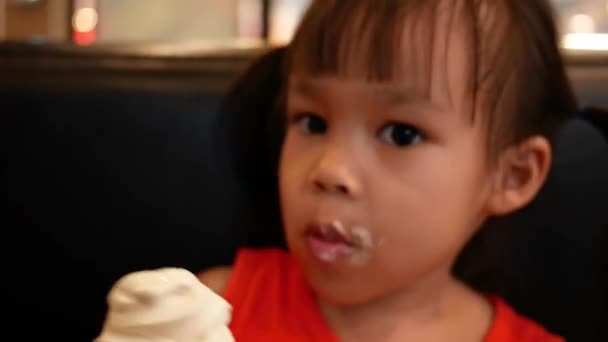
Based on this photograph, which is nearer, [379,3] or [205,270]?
[379,3]

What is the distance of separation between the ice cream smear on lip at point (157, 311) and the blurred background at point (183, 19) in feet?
5.41

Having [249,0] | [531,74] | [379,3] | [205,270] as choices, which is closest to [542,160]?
[531,74]

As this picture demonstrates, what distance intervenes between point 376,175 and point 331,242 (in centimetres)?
7

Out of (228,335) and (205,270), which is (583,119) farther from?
(228,335)

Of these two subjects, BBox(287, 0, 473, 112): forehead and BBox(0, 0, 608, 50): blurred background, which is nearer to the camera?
BBox(287, 0, 473, 112): forehead

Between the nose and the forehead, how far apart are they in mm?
70

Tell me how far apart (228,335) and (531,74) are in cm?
42

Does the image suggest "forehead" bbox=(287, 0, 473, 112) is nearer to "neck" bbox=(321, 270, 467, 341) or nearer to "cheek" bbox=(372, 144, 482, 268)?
"cheek" bbox=(372, 144, 482, 268)

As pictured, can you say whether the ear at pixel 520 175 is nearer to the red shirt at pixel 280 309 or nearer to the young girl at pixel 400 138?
the young girl at pixel 400 138

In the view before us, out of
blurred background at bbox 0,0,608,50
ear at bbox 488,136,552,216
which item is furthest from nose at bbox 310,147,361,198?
blurred background at bbox 0,0,608,50

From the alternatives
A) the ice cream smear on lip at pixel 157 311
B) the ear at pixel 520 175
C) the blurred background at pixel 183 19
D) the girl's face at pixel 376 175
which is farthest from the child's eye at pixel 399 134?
the blurred background at pixel 183 19

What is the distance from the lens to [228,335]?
1.43ft

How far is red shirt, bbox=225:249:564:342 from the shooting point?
30.1 inches

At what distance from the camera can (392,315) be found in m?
0.77
